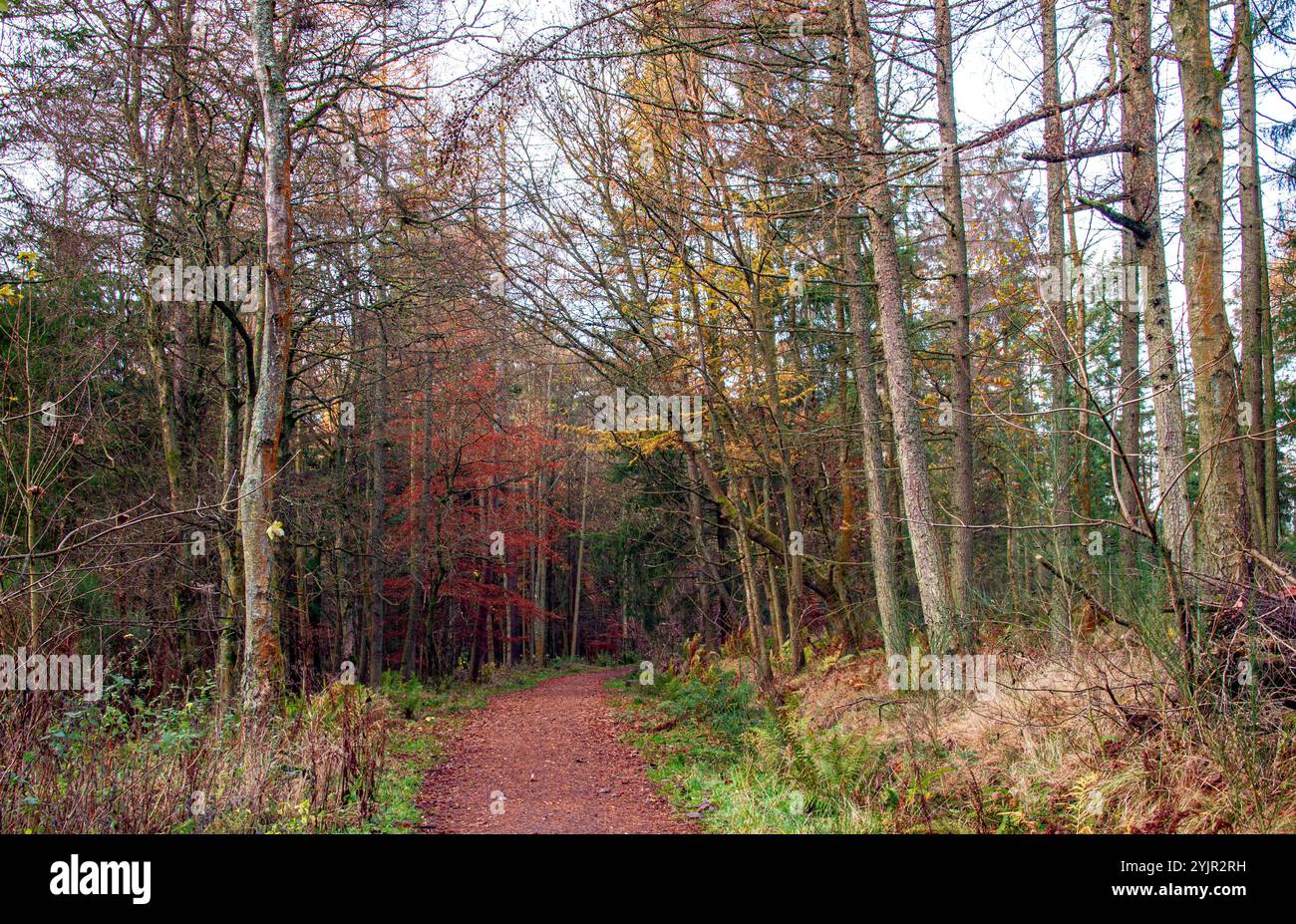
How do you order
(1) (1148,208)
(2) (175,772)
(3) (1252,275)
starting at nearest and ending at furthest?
(2) (175,772)
(1) (1148,208)
(3) (1252,275)

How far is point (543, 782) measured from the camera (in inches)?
324

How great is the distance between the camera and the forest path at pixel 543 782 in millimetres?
6523

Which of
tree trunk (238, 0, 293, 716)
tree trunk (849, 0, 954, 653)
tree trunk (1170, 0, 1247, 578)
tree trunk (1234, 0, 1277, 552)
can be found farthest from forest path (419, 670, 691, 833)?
tree trunk (1234, 0, 1277, 552)

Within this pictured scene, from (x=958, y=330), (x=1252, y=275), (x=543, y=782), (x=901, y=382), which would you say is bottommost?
(x=543, y=782)

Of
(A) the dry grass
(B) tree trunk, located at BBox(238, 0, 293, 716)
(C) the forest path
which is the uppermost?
(B) tree trunk, located at BBox(238, 0, 293, 716)

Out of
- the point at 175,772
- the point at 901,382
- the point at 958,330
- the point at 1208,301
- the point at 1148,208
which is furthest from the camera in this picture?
the point at 958,330

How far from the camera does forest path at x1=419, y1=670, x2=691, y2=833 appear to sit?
21.4 ft

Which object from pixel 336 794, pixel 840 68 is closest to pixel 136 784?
pixel 336 794

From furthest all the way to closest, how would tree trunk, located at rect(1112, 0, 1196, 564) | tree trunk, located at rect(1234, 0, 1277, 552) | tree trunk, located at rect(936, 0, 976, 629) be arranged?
tree trunk, located at rect(1234, 0, 1277, 552), tree trunk, located at rect(936, 0, 976, 629), tree trunk, located at rect(1112, 0, 1196, 564)

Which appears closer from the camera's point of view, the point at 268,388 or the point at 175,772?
the point at 175,772

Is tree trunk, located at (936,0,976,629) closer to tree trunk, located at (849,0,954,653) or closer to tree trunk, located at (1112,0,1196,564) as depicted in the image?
tree trunk, located at (849,0,954,653)

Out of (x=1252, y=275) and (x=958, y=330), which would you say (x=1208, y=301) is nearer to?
(x=958, y=330)

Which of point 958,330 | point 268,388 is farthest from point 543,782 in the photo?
point 958,330

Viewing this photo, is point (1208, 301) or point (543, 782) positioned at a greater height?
point (1208, 301)
